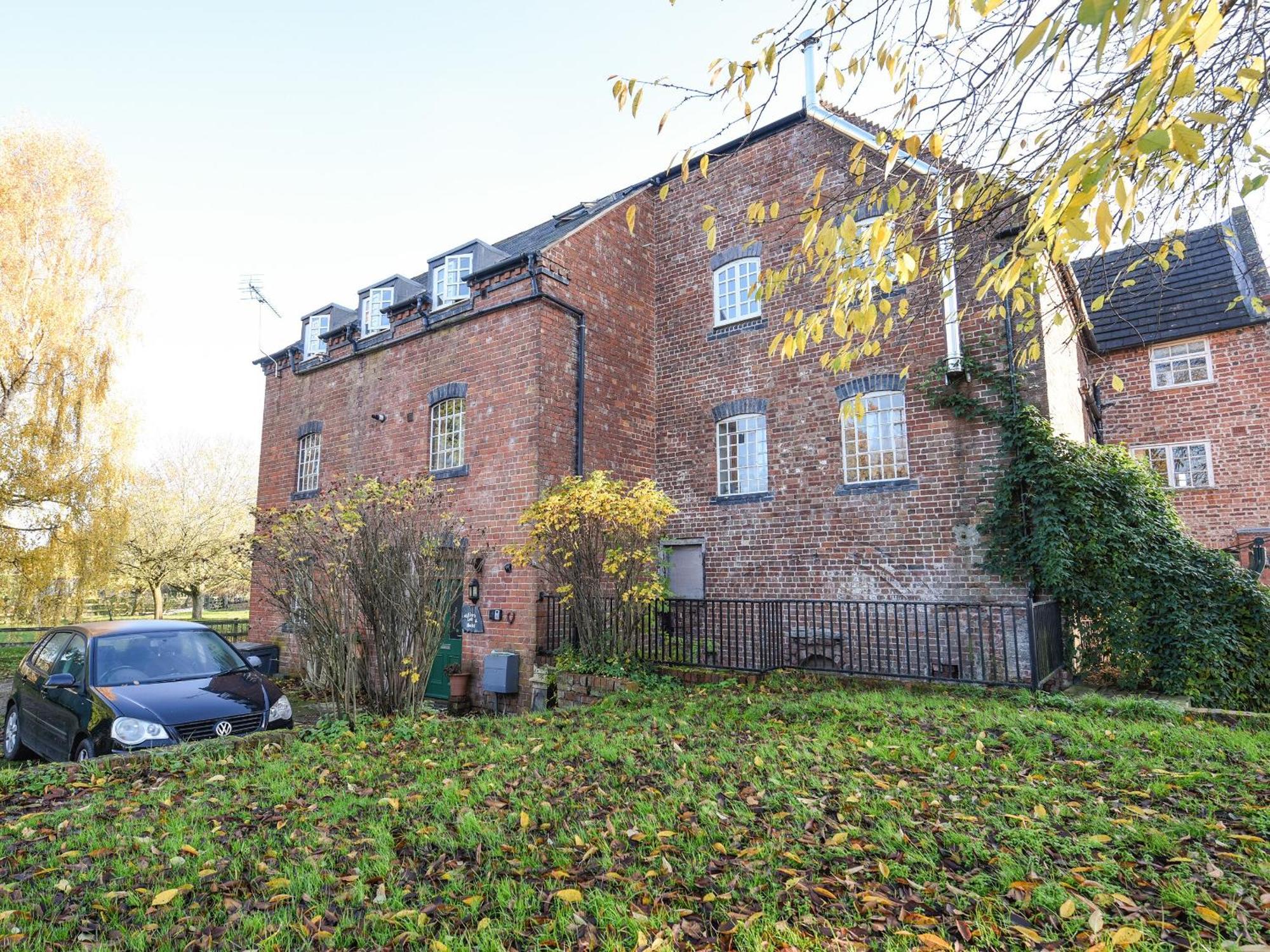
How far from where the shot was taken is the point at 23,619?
16.2 metres

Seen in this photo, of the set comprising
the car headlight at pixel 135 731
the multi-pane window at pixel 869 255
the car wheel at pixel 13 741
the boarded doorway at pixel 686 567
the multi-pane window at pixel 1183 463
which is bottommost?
the car wheel at pixel 13 741

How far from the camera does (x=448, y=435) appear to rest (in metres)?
13.4

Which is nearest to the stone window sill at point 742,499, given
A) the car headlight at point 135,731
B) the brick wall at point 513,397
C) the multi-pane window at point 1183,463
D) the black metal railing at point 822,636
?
the brick wall at point 513,397

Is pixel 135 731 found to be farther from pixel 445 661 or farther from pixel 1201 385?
pixel 1201 385

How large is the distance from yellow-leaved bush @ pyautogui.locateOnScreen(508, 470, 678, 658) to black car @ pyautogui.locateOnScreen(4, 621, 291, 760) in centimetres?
401

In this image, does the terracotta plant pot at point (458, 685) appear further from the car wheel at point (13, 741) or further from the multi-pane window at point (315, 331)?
the multi-pane window at point (315, 331)

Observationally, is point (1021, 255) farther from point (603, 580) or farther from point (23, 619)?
point (23, 619)

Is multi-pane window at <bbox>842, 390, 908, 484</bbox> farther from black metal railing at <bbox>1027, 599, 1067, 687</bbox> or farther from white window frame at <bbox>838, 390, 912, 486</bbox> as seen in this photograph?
black metal railing at <bbox>1027, 599, 1067, 687</bbox>

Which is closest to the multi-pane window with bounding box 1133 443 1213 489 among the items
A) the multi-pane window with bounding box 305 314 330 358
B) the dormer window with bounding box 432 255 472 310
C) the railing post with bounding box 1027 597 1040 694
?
the railing post with bounding box 1027 597 1040 694

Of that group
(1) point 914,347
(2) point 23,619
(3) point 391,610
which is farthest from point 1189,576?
(2) point 23,619

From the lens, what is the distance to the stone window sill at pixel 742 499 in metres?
12.2

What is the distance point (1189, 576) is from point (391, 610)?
9.82 metres

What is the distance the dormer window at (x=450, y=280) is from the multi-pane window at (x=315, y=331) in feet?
15.7

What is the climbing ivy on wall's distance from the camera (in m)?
8.29
